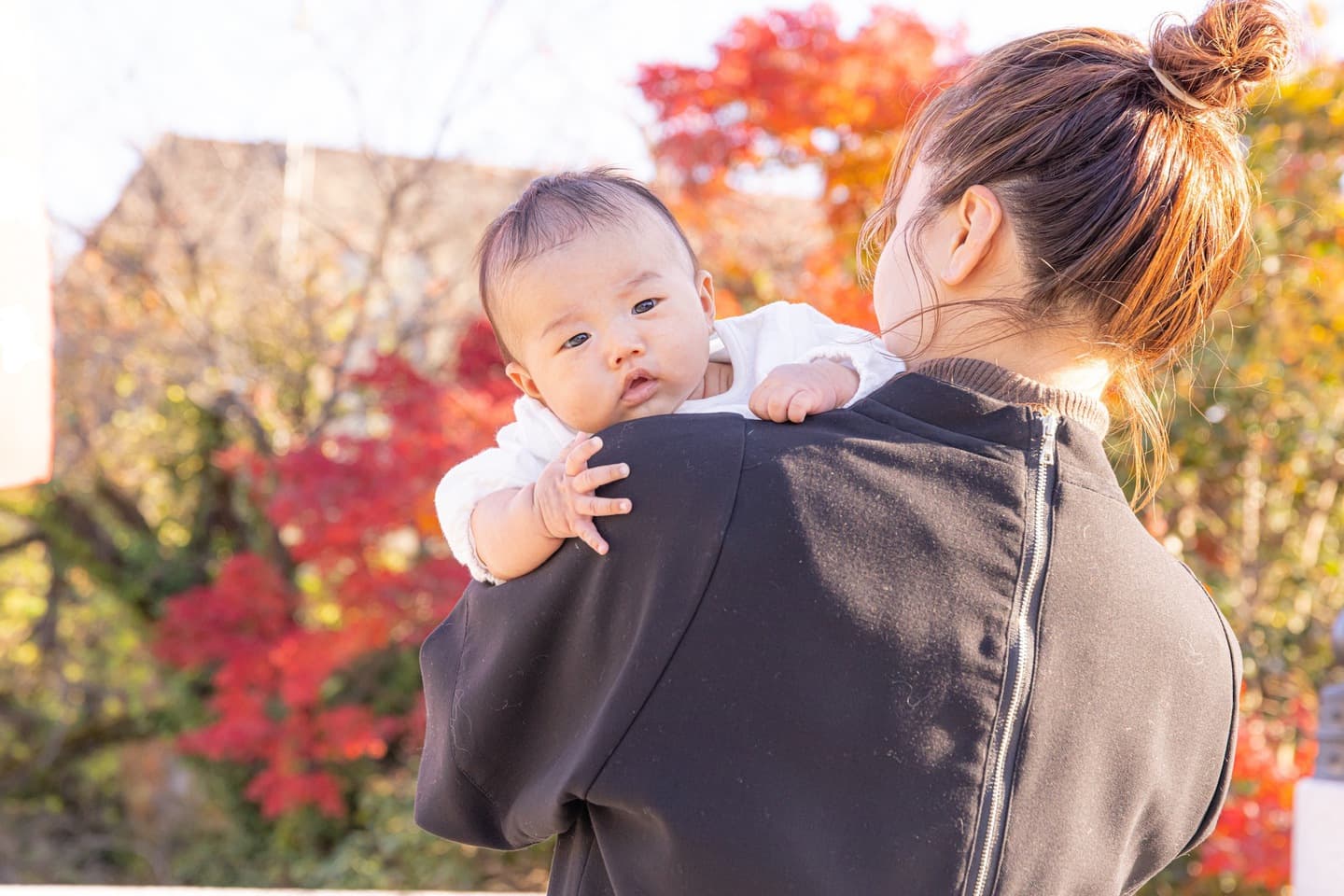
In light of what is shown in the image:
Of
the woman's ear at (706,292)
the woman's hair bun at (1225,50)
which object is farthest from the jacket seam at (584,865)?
the woman's hair bun at (1225,50)

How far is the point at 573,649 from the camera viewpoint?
3.10 ft

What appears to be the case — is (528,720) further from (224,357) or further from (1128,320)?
(224,357)

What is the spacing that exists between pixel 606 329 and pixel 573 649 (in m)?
0.40

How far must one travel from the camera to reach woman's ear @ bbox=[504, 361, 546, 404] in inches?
52.0

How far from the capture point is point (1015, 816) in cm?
92

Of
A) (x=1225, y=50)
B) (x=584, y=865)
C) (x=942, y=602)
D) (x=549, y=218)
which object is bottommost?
(x=584, y=865)

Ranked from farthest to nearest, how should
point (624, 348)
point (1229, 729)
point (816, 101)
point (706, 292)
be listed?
point (816, 101), point (706, 292), point (624, 348), point (1229, 729)

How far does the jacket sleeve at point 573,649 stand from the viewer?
0.89 m

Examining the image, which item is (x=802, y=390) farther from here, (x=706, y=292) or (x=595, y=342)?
(x=706, y=292)

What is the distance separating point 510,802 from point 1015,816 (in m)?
0.40

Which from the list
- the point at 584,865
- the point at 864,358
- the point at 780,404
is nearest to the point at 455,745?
the point at 584,865

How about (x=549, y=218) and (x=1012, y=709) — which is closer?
(x=1012, y=709)

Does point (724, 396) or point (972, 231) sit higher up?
point (972, 231)

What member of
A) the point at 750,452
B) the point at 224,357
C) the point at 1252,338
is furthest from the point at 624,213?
A: the point at 224,357
